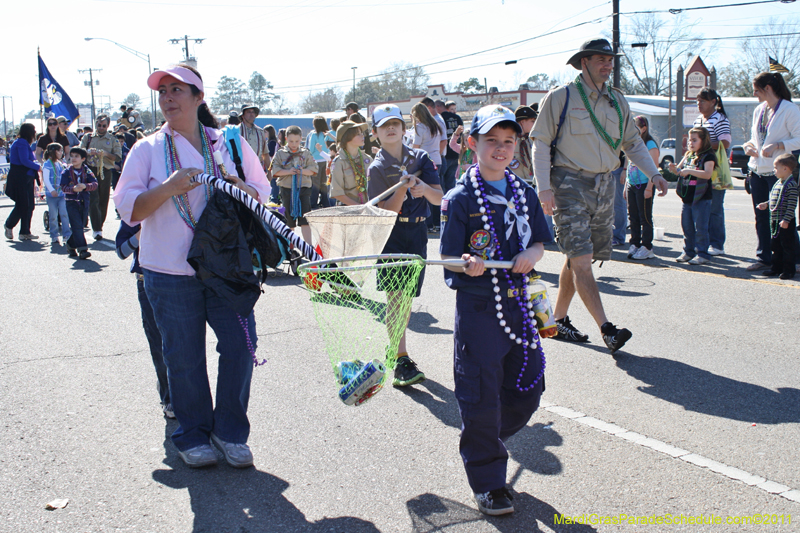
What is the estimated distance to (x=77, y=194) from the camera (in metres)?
11.4

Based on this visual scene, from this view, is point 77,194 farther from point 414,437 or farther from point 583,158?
point 414,437

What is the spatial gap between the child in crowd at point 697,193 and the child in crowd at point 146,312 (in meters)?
7.29

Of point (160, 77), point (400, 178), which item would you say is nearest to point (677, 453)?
point (400, 178)

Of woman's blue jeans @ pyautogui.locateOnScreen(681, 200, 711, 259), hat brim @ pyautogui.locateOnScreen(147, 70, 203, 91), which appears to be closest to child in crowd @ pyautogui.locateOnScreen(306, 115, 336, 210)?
woman's blue jeans @ pyautogui.locateOnScreen(681, 200, 711, 259)

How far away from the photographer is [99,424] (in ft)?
14.6

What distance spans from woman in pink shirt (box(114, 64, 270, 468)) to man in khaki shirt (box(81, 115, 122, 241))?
10.4 metres

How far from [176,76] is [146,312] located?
1641 millimetres

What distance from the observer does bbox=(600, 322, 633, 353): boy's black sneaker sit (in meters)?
5.38

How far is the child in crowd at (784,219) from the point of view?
26.4ft

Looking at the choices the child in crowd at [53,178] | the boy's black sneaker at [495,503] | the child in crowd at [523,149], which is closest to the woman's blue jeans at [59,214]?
the child in crowd at [53,178]

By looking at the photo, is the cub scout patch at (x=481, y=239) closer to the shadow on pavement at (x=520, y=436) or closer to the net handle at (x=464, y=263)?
the net handle at (x=464, y=263)

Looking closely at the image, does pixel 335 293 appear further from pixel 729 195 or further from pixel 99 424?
pixel 729 195

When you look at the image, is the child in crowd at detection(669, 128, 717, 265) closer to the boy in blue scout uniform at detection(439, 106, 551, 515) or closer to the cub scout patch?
the boy in blue scout uniform at detection(439, 106, 551, 515)

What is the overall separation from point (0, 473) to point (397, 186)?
2.90m
